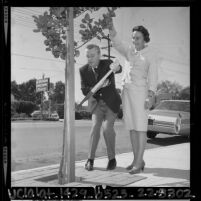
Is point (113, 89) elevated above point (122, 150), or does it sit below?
above

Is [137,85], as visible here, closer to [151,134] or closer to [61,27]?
[151,134]

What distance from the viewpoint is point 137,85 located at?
3717mm

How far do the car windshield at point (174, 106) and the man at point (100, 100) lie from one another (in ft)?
1.63

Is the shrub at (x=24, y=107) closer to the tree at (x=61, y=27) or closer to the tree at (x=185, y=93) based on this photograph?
the tree at (x=61, y=27)

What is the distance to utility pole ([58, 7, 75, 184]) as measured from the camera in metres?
3.65

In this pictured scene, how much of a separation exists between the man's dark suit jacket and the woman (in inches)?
5.1

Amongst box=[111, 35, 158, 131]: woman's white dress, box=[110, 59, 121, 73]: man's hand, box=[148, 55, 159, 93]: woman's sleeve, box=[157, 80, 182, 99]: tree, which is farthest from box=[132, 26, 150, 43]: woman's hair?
box=[157, 80, 182, 99]: tree

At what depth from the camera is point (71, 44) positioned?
3.65 meters

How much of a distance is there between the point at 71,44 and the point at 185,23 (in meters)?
1.31

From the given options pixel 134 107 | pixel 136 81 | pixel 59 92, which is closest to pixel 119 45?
pixel 136 81

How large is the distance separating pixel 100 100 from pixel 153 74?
0.68m

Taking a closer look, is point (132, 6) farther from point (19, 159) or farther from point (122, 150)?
point (19, 159)

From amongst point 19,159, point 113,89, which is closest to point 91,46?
point 113,89

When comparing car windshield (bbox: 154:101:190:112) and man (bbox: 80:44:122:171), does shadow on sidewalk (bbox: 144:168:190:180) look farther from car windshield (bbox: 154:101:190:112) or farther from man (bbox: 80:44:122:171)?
car windshield (bbox: 154:101:190:112)
